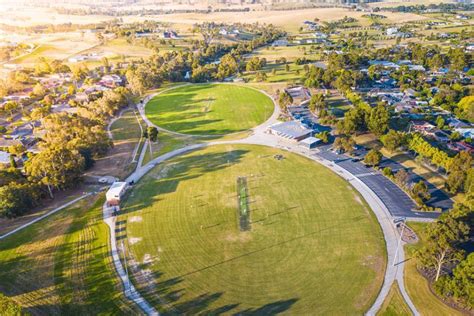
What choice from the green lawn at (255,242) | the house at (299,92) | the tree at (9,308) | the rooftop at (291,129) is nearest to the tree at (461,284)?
the green lawn at (255,242)

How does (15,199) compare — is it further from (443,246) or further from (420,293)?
(443,246)

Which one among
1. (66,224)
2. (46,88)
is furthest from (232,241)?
(46,88)

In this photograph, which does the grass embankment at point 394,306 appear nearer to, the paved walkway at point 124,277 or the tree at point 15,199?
the paved walkway at point 124,277

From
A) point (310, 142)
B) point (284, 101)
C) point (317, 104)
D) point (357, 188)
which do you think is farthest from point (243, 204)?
point (284, 101)

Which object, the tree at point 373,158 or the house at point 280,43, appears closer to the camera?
the tree at point 373,158

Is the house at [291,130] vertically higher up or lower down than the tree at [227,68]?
lower down

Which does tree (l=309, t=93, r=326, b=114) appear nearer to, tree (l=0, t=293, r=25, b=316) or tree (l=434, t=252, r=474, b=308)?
tree (l=434, t=252, r=474, b=308)

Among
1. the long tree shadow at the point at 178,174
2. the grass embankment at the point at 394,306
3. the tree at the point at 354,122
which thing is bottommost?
the grass embankment at the point at 394,306
